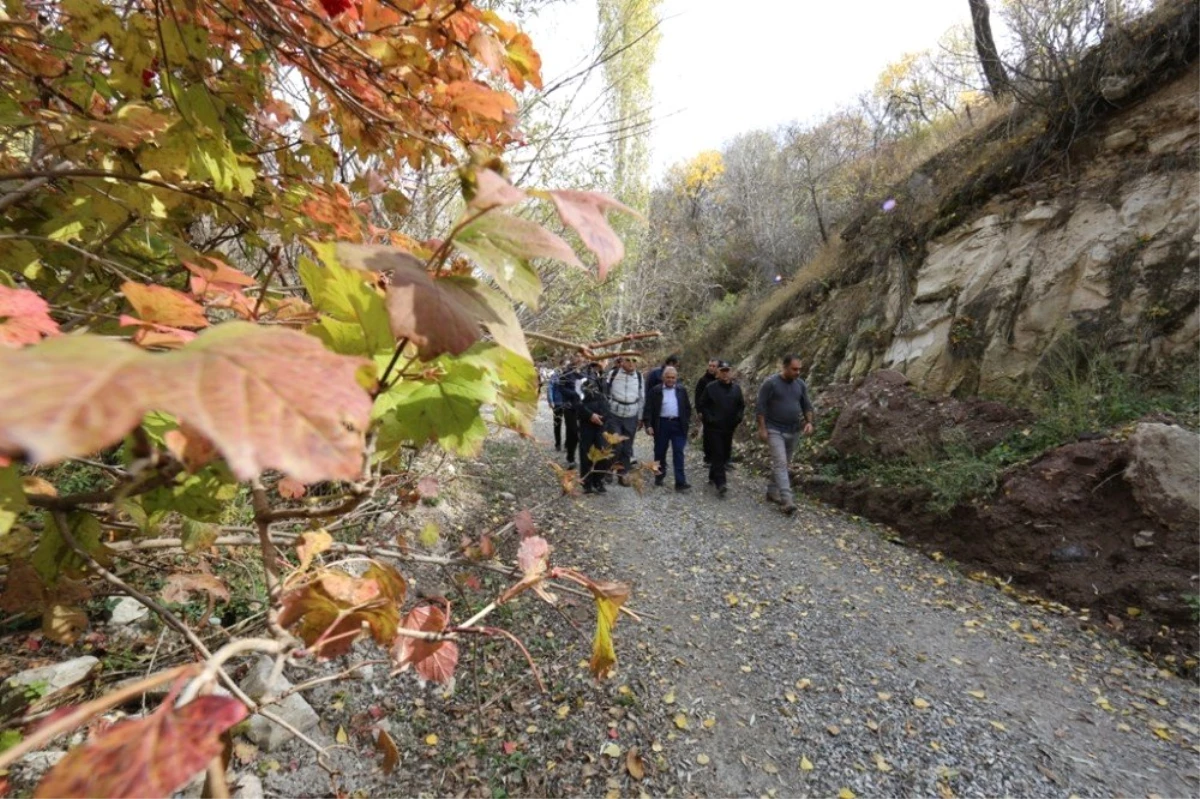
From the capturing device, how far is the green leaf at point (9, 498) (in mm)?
579

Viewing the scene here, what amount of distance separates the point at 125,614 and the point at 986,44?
1167 cm

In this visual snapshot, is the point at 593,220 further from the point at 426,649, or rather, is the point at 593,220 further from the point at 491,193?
the point at 426,649

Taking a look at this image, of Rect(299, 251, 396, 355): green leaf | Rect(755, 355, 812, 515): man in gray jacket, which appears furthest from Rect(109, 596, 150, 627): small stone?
Rect(755, 355, 812, 515): man in gray jacket

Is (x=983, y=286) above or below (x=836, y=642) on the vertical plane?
above

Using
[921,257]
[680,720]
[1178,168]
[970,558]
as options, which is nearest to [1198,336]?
[1178,168]

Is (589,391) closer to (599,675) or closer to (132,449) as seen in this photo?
(599,675)

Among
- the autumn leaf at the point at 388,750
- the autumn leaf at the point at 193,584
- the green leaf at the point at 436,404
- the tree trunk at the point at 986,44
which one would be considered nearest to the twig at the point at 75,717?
the green leaf at the point at 436,404

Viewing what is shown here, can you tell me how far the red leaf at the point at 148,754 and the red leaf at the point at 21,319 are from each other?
48 cm

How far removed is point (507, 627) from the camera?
12.2 ft

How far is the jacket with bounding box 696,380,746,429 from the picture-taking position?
6.35 metres

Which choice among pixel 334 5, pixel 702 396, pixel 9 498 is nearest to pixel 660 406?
pixel 702 396

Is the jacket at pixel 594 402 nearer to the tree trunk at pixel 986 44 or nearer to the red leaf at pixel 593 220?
the red leaf at pixel 593 220

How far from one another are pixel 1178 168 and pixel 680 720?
279 inches

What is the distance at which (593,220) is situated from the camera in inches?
22.0
